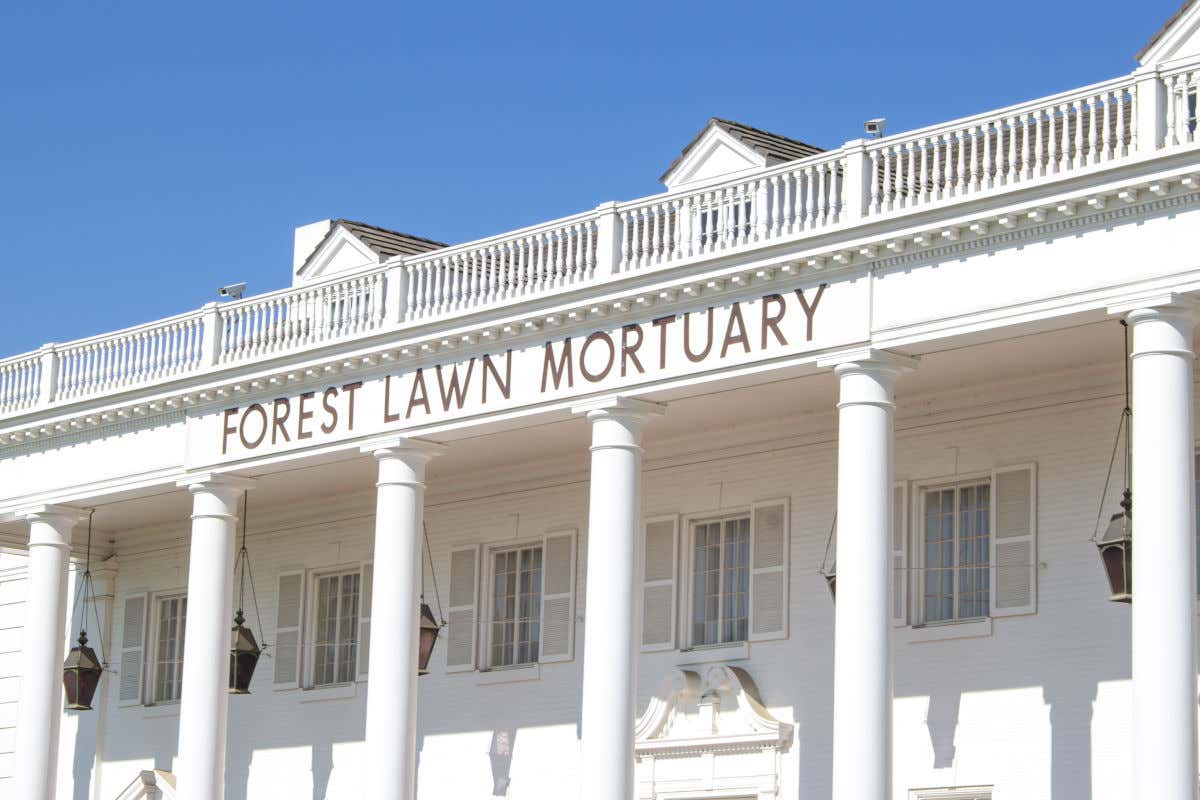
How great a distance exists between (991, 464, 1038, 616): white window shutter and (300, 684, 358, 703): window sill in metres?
11.0

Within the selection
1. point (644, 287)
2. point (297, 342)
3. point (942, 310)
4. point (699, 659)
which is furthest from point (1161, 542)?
point (297, 342)

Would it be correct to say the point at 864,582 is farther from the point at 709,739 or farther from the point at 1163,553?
the point at 709,739

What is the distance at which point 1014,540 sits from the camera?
25234 millimetres

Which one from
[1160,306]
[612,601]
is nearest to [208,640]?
[612,601]

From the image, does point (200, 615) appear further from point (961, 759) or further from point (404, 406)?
point (961, 759)

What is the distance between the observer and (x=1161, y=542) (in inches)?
808

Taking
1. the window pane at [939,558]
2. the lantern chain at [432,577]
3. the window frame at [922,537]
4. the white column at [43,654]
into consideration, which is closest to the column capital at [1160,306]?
the window frame at [922,537]

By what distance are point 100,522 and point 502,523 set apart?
797 cm

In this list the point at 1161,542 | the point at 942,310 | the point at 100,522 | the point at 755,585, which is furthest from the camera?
the point at 100,522

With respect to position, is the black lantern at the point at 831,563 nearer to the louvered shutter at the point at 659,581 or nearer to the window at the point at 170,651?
the louvered shutter at the point at 659,581

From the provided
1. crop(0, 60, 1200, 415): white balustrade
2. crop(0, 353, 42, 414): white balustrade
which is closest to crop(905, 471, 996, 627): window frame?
crop(0, 60, 1200, 415): white balustrade

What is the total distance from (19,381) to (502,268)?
999cm

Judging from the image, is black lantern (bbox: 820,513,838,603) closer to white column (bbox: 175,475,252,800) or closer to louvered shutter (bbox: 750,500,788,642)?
louvered shutter (bbox: 750,500,788,642)

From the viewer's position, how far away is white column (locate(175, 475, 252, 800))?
29.3 m
